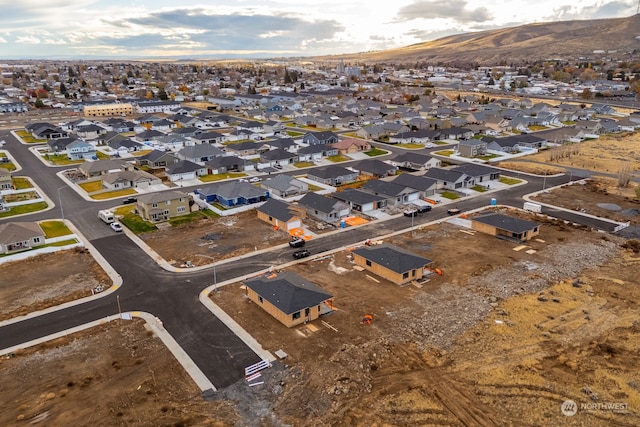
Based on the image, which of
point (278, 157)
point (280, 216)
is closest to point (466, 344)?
point (280, 216)

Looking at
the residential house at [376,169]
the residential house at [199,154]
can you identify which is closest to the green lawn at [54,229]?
the residential house at [199,154]

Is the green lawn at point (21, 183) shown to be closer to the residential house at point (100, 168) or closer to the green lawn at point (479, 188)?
the residential house at point (100, 168)

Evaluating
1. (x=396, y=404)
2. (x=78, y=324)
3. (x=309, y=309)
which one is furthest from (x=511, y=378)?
(x=78, y=324)

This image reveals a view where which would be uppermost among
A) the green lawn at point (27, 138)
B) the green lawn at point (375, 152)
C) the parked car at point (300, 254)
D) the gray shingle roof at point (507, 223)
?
the green lawn at point (27, 138)

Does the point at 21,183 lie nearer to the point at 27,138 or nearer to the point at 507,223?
the point at 27,138

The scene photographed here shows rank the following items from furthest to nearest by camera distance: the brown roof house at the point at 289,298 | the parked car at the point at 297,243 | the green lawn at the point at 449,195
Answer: the green lawn at the point at 449,195, the parked car at the point at 297,243, the brown roof house at the point at 289,298

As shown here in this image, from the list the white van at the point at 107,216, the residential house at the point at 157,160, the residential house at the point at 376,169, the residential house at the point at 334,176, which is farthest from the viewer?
the residential house at the point at 157,160

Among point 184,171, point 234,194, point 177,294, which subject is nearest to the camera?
point 177,294

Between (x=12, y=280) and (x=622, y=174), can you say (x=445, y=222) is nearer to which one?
(x=622, y=174)
